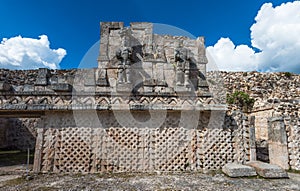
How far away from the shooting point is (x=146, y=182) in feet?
15.3

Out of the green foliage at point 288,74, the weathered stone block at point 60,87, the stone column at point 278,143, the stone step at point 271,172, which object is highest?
the green foliage at point 288,74

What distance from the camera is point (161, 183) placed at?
4586 mm

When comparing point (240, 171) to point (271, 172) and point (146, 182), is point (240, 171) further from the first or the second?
point (146, 182)

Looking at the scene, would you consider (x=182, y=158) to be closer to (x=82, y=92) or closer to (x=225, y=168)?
(x=225, y=168)

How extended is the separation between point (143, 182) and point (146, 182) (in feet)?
0.24

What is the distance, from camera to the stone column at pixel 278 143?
635cm

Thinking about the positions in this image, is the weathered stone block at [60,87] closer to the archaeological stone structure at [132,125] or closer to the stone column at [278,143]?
the archaeological stone structure at [132,125]

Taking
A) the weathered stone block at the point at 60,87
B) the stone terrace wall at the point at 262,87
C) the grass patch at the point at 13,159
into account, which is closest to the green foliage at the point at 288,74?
the stone terrace wall at the point at 262,87

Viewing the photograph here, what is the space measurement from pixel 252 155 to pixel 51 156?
20.2ft

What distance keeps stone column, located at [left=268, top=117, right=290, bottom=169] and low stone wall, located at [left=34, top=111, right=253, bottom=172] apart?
1258mm

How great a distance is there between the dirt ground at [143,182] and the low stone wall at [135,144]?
1.14 ft

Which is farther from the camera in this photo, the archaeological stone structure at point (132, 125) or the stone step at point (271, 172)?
the archaeological stone structure at point (132, 125)

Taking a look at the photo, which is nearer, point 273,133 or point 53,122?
point 53,122

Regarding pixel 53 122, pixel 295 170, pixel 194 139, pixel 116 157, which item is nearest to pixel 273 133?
pixel 295 170
